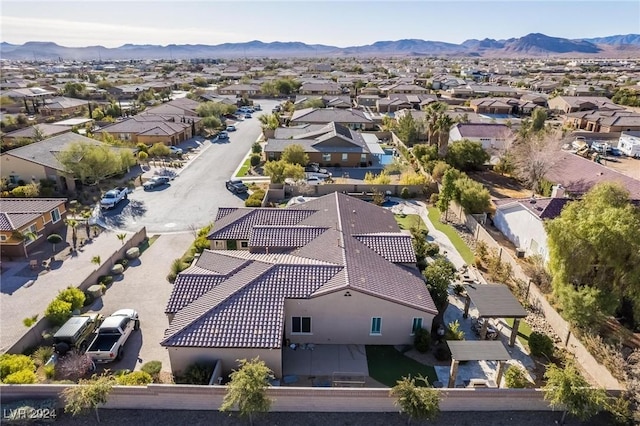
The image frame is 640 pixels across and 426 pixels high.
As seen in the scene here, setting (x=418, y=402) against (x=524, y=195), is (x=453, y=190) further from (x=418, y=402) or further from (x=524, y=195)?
(x=418, y=402)

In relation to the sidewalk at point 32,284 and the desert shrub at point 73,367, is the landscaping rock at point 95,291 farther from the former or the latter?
the desert shrub at point 73,367

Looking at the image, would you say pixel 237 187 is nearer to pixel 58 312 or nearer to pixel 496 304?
pixel 58 312

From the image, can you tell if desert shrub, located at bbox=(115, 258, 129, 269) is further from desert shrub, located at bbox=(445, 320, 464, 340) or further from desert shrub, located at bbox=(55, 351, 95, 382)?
desert shrub, located at bbox=(445, 320, 464, 340)

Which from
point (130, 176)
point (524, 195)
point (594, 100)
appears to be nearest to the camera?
point (524, 195)

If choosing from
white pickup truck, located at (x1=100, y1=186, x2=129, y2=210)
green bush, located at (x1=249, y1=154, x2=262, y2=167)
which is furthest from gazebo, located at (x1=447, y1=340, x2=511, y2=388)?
green bush, located at (x1=249, y1=154, x2=262, y2=167)

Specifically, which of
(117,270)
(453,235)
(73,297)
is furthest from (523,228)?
(73,297)

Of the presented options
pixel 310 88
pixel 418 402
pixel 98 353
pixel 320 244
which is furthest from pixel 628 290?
pixel 310 88
